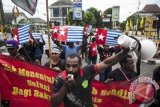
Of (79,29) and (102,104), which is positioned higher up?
(79,29)

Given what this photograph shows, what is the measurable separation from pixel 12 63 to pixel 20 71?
0.56 ft

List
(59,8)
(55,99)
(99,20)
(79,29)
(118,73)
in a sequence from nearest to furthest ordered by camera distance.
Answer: (55,99), (118,73), (79,29), (99,20), (59,8)

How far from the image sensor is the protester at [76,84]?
339cm

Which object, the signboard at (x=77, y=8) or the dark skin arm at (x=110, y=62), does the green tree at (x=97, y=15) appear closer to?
the signboard at (x=77, y=8)

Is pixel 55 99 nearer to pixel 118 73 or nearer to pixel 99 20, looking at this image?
pixel 118 73

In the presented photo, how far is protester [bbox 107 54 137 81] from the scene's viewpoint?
4.91 meters

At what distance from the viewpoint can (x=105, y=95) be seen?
17.4 feet

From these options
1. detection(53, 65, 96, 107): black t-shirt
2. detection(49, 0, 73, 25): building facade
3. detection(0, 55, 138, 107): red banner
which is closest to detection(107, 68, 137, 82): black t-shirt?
detection(0, 55, 138, 107): red banner

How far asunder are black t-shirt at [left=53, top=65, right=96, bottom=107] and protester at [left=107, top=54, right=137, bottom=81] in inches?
50.0

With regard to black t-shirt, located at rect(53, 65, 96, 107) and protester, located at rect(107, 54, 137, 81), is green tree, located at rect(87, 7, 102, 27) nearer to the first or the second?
protester, located at rect(107, 54, 137, 81)

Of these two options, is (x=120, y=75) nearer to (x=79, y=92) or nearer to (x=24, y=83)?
(x=79, y=92)

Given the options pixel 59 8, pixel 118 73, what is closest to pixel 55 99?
pixel 118 73

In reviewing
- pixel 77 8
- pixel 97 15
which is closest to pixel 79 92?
pixel 77 8

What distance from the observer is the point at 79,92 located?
3600 millimetres
